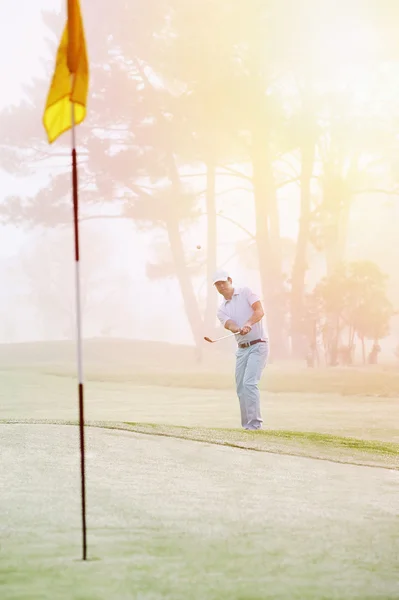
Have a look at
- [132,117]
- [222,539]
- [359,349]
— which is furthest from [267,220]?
[222,539]

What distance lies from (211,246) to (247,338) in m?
20.9

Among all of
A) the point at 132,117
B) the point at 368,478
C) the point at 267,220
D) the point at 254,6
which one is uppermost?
the point at 254,6

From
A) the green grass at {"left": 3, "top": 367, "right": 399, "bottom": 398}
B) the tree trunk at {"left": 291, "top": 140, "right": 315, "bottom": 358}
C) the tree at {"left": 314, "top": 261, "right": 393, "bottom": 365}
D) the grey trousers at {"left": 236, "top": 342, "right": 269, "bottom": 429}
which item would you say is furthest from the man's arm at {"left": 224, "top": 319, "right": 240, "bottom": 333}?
the tree trunk at {"left": 291, "top": 140, "right": 315, "bottom": 358}

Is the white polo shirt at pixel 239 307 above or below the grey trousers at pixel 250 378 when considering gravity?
→ above

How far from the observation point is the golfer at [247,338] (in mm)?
Answer: 9672

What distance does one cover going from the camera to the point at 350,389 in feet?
68.5

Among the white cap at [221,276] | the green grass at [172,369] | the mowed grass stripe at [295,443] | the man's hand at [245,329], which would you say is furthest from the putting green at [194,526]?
the green grass at [172,369]

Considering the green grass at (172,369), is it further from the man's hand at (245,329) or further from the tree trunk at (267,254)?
the man's hand at (245,329)

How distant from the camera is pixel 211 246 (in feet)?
101

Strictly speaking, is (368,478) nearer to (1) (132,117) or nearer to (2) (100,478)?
(2) (100,478)

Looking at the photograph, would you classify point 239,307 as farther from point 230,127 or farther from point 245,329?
point 230,127

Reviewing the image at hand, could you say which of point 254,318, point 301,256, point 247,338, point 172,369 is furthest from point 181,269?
point 254,318

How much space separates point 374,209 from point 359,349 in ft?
21.6

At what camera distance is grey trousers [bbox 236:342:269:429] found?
9.98 metres
